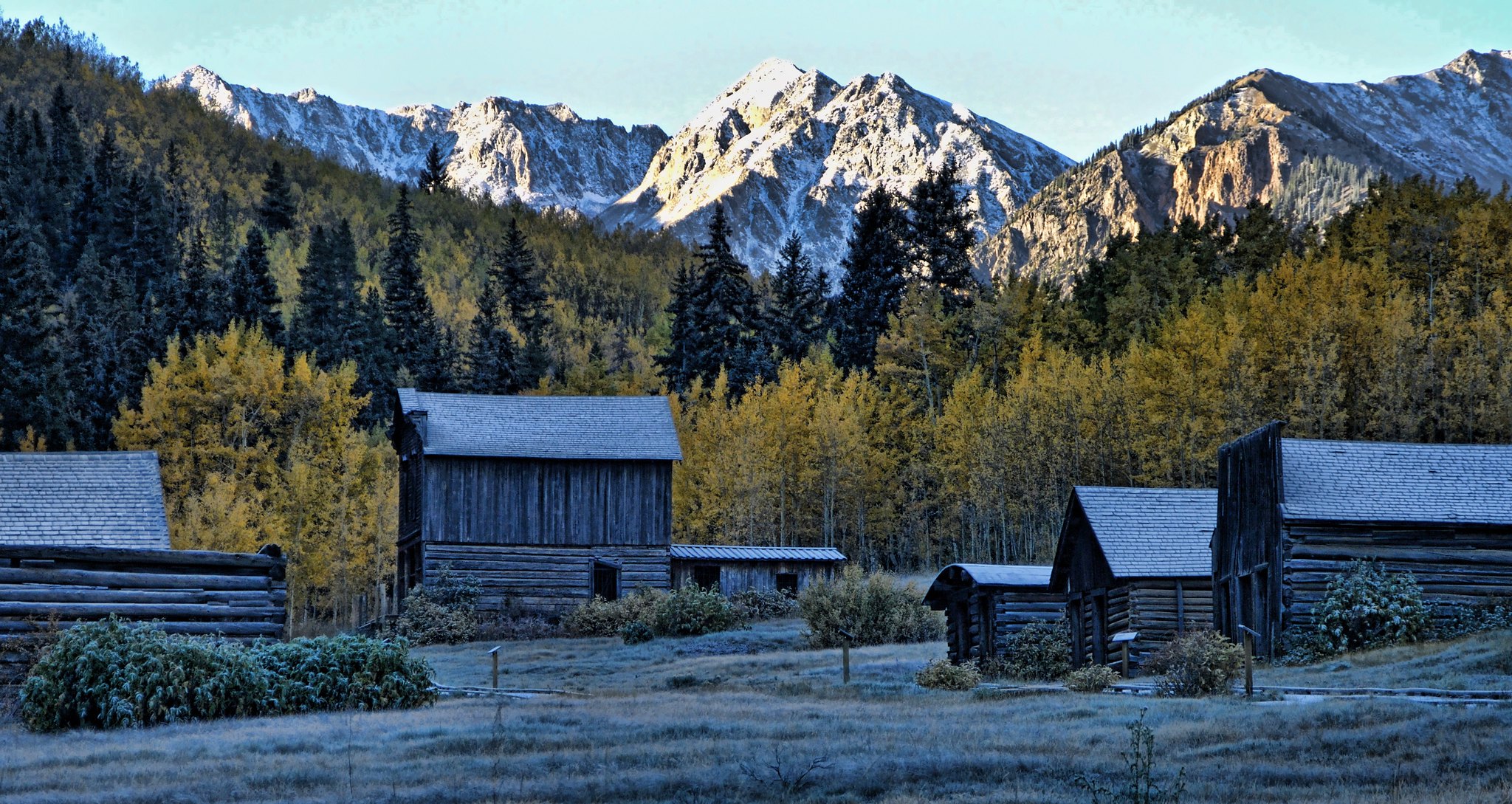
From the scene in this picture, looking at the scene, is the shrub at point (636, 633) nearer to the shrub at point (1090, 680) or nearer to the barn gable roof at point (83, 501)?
the barn gable roof at point (83, 501)

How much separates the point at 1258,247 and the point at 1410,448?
45.7 meters

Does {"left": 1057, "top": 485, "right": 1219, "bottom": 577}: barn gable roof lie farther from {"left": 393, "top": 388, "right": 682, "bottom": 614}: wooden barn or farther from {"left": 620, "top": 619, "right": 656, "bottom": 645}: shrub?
{"left": 393, "top": 388, "right": 682, "bottom": 614}: wooden barn

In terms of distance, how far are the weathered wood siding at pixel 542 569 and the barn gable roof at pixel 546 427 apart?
348cm

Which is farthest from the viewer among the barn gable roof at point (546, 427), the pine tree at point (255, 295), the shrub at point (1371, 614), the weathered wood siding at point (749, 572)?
the pine tree at point (255, 295)

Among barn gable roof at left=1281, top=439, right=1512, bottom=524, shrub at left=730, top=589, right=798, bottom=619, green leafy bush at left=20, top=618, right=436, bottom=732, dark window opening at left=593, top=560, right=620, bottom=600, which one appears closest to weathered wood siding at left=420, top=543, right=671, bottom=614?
dark window opening at left=593, top=560, right=620, bottom=600

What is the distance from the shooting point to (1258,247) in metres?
78.6

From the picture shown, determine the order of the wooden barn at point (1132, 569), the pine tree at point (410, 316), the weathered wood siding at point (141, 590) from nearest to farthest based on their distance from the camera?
the weathered wood siding at point (141, 590), the wooden barn at point (1132, 569), the pine tree at point (410, 316)

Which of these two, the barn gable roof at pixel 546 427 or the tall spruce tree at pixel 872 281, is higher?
the tall spruce tree at pixel 872 281

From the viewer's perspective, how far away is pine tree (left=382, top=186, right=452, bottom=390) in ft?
309

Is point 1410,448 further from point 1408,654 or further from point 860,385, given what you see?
point 860,385

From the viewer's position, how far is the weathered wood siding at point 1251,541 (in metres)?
32.9

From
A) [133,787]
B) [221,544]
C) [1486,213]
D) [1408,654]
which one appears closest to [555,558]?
[221,544]

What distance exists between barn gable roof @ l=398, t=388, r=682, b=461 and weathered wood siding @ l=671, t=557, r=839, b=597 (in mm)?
4533

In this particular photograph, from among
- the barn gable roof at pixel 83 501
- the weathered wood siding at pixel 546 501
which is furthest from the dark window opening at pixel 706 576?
the barn gable roof at pixel 83 501
